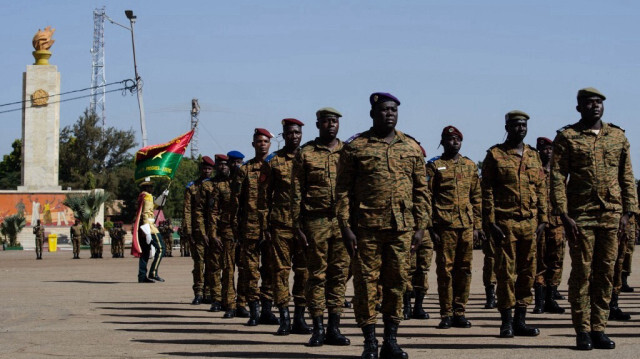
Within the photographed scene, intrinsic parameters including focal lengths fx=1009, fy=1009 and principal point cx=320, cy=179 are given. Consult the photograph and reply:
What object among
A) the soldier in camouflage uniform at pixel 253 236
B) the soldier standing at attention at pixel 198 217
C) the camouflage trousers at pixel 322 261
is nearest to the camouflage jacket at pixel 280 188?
the soldier in camouflage uniform at pixel 253 236

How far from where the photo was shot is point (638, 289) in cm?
1678

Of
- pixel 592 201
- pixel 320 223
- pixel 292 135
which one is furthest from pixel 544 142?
pixel 320 223

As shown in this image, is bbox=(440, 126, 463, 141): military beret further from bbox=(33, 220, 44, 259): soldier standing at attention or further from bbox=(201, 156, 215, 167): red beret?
bbox=(33, 220, 44, 259): soldier standing at attention

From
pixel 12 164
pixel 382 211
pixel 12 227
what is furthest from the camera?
pixel 12 164

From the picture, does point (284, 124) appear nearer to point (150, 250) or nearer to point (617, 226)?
point (617, 226)

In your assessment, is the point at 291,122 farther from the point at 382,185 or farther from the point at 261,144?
the point at 382,185

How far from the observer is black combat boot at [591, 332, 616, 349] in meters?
8.63

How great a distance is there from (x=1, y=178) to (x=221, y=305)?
10483 centimetres

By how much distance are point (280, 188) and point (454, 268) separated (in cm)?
226

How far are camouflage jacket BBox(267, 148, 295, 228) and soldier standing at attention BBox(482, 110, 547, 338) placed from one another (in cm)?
209

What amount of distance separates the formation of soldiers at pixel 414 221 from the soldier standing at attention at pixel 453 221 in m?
0.02

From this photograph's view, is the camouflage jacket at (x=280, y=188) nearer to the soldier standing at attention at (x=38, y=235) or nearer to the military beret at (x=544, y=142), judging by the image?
the military beret at (x=544, y=142)

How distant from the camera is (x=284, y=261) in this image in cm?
1071

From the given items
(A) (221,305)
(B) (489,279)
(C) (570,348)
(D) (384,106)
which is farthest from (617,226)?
(A) (221,305)
